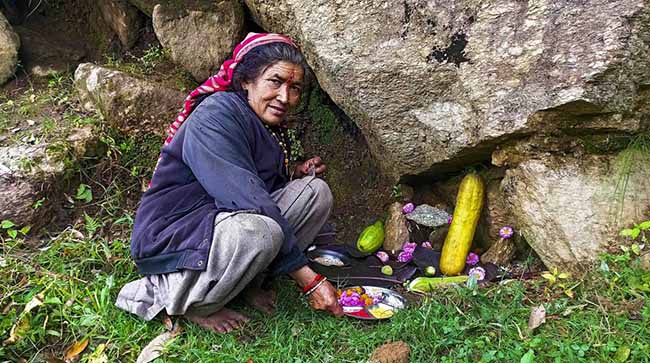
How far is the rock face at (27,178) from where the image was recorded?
399cm

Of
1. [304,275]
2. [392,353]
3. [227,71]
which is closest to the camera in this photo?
[392,353]

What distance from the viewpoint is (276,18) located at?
4.07 m

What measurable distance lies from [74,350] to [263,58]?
6.34 feet

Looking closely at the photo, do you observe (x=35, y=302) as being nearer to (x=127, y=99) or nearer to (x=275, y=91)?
(x=127, y=99)

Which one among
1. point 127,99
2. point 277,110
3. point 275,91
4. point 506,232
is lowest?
point 506,232

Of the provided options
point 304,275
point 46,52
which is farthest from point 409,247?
point 46,52

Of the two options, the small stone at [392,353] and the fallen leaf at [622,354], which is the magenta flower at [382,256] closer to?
the small stone at [392,353]

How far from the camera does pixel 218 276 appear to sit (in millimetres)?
3035

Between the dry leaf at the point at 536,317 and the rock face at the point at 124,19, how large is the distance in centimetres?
375

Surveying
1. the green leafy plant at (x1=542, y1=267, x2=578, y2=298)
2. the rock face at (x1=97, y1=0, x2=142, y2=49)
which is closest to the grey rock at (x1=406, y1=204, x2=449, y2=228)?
the green leafy plant at (x1=542, y1=267, x2=578, y2=298)

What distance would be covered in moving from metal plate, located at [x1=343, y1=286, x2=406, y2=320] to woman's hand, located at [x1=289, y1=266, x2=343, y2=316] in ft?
0.57

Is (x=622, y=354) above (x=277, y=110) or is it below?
below

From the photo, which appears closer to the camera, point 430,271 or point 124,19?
point 430,271

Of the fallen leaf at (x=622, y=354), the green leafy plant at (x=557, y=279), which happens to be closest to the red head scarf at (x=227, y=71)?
the green leafy plant at (x=557, y=279)
